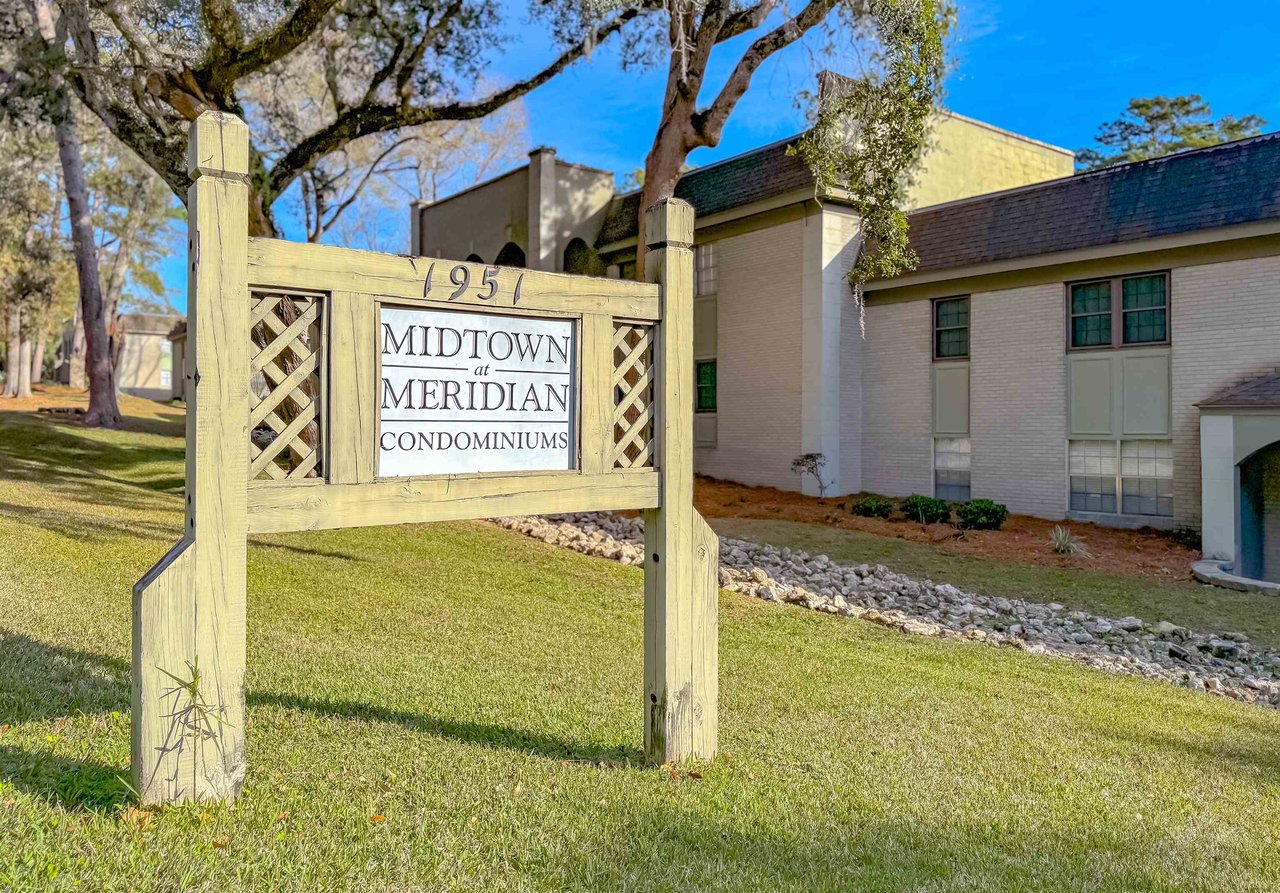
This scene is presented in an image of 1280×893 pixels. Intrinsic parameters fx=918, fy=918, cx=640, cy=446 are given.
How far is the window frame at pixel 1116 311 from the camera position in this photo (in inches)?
611

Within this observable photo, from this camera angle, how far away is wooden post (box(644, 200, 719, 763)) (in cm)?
426

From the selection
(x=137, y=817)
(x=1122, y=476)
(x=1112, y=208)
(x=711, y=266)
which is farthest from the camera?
(x=711, y=266)

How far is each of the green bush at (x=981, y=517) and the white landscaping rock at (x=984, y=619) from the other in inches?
161

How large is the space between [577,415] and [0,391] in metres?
39.7

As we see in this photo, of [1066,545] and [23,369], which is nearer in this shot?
[1066,545]

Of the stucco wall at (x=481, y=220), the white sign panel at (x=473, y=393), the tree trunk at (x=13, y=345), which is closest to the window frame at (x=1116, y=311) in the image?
the stucco wall at (x=481, y=220)

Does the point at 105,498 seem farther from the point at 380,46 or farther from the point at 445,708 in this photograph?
the point at 445,708

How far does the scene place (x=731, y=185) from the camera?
20891 mm

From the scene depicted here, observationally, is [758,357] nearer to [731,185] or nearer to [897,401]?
[897,401]

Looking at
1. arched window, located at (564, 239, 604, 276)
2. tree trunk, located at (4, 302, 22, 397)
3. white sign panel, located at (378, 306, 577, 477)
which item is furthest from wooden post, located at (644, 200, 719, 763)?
tree trunk, located at (4, 302, 22, 397)

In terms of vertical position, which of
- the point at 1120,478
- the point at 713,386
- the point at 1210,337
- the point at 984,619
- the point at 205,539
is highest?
the point at 1210,337

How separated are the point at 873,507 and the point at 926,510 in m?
1.01

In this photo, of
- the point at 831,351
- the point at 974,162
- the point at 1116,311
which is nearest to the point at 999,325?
the point at 1116,311

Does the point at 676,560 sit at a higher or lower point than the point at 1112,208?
lower
